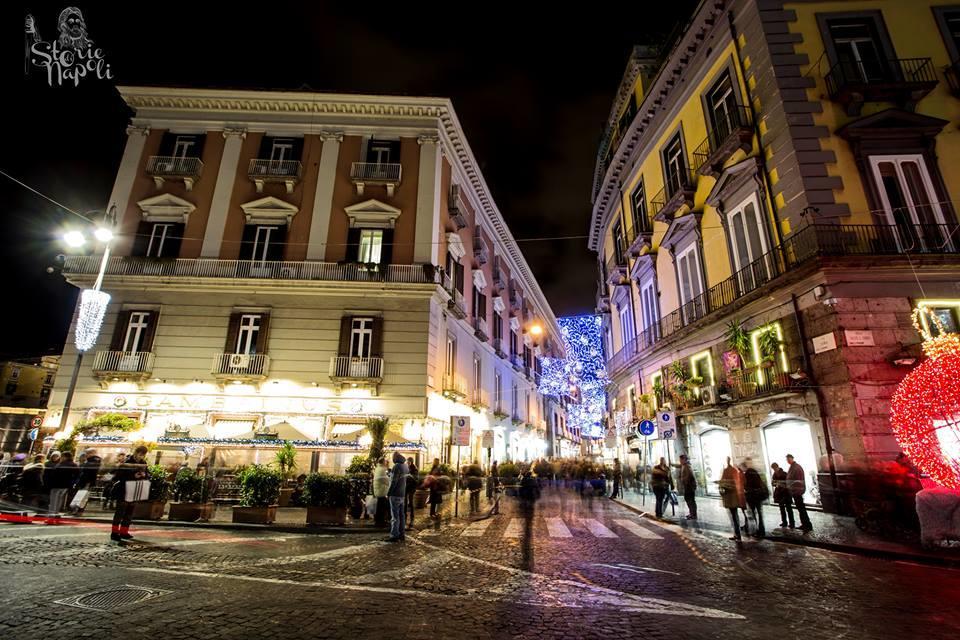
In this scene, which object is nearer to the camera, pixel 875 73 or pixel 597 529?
pixel 597 529

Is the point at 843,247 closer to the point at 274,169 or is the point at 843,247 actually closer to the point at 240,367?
the point at 240,367

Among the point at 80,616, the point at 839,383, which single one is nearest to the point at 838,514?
the point at 839,383

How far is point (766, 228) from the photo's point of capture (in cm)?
1438

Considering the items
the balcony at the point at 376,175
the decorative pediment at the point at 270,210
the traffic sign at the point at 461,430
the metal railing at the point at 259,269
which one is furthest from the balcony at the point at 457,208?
the traffic sign at the point at 461,430

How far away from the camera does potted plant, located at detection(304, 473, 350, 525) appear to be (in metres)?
11.1

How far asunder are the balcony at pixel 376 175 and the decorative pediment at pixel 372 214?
2.55ft

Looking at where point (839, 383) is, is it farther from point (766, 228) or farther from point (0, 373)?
point (0, 373)

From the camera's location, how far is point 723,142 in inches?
627

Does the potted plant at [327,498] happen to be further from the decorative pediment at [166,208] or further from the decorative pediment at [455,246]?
the decorative pediment at [166,208]

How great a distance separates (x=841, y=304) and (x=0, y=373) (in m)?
73.7

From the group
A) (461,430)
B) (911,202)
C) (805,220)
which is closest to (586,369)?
(461,430)

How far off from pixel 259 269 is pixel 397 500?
547 inches

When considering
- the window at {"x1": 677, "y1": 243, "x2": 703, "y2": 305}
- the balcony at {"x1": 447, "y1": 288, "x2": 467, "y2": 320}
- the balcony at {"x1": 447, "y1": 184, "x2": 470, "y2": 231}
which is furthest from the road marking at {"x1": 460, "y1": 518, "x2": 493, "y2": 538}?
the balcony at {"x1": 447, "y1": 184, "x2": 470, "y2": 231}

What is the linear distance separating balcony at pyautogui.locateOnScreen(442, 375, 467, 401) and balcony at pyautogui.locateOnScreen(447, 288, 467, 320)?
119 inches
